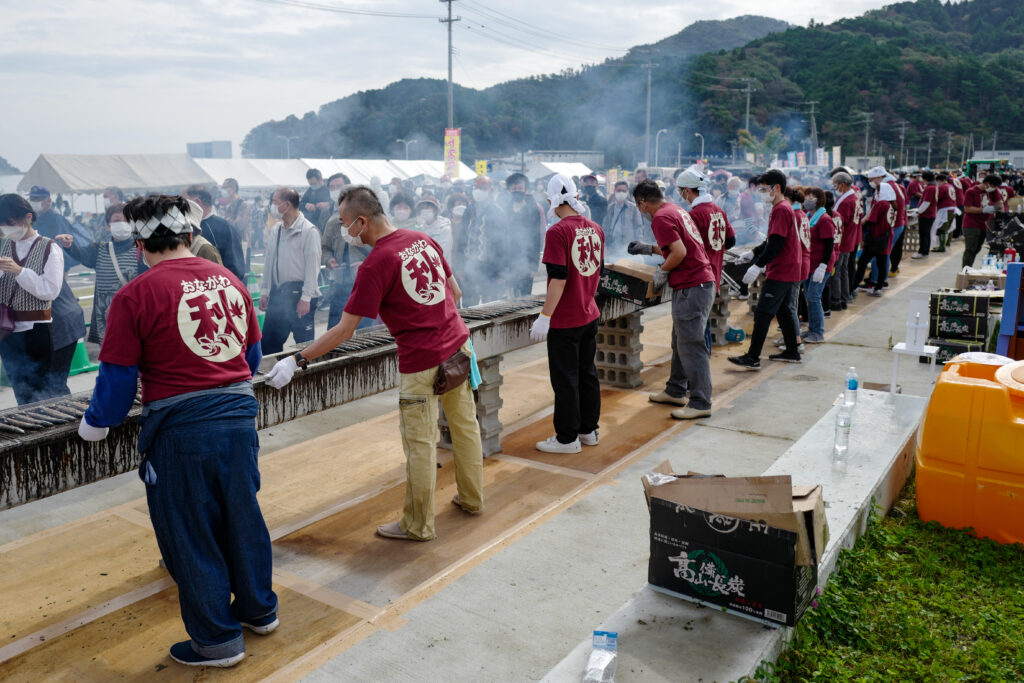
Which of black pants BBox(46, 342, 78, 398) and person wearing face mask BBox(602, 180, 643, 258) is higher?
person wearing face mask BBox(602, 180, 643, 258)

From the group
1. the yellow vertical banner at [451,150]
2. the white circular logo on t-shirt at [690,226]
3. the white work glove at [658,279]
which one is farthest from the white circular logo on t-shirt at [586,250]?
the yellow vertical banner at [451,150]

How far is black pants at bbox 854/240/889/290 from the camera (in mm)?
11609

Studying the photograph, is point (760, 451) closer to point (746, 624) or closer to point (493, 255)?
point (746, 624)

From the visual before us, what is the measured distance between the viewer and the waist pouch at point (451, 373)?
12.7ft

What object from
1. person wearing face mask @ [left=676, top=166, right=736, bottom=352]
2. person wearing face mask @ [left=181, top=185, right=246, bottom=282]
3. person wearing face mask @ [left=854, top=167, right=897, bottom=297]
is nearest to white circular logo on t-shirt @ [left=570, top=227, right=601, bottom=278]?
person wearing face mask @ [left=676, top=166, right=736, bottom=352]

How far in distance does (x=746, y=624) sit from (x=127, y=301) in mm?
2421

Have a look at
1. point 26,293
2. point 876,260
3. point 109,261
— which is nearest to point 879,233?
point 876,260

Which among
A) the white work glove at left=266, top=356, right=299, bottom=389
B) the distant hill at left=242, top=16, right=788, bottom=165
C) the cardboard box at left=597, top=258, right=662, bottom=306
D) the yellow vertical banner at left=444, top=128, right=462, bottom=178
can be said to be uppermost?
the distant hill at left=242, top=16, right=788, bottom=165

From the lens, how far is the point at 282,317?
660 centimetres

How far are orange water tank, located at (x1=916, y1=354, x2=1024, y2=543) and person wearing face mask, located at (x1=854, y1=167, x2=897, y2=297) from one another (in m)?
7.88

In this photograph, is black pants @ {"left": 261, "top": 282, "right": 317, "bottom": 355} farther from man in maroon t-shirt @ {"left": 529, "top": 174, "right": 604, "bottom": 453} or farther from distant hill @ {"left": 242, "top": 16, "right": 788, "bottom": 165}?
distant hill @ {"left": 242, "top": 16, "right": 788, "bottom": 165}

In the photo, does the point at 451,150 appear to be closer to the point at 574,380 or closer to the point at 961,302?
the point at 961,302

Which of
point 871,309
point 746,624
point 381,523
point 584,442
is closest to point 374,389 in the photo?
point 381,523

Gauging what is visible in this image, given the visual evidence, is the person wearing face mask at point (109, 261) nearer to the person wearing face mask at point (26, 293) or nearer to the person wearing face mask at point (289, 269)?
the person wearing face mask at point (289, 269)
